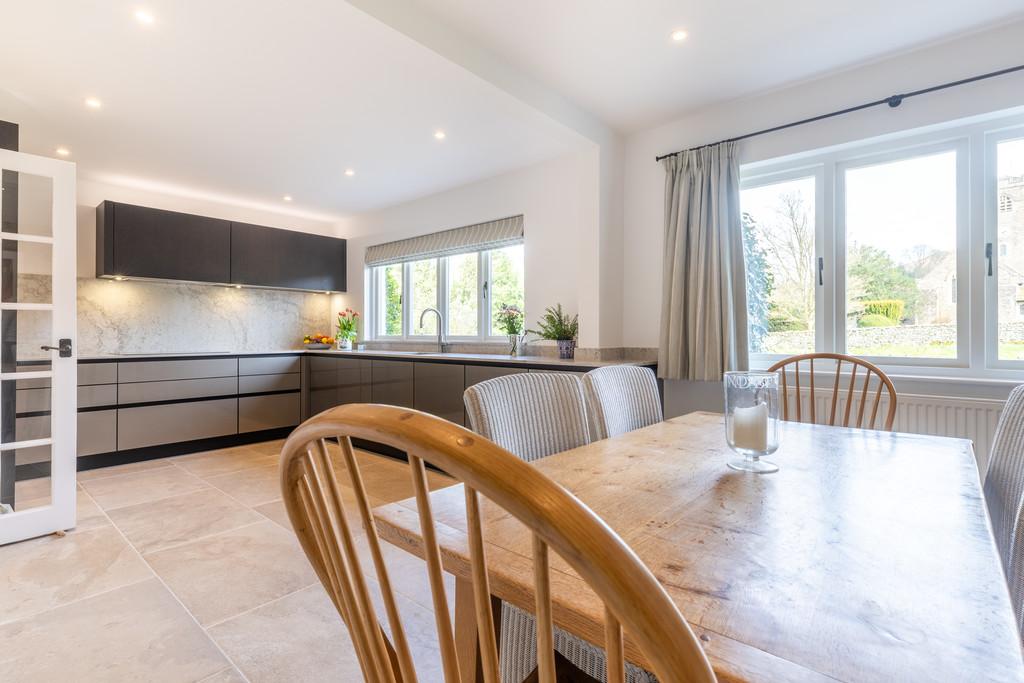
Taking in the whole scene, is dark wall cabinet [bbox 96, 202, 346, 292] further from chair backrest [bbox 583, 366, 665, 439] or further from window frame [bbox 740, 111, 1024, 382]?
window frame [bbox 740, 111, 1024, 382]

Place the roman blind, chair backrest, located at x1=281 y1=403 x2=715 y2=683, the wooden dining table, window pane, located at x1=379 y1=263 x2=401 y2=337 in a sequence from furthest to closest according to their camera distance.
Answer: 1. window pane, located at x1=379 y1=263 x2=401 y2=337
2. the roman blind
3. the wooden dining table
4. chair backrest, located at x1=281 y1=403 x2=715 y2=683

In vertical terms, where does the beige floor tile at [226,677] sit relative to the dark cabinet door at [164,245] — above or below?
below

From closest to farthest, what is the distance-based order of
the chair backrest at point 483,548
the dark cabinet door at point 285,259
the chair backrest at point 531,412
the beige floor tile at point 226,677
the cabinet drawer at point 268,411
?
the chair backrest at point 483,548
the chair backrest at point 531,412
the beige floor tile at point 226,677
the cabinet drawer at point 268,411
the dark cabinet door at point 285,259

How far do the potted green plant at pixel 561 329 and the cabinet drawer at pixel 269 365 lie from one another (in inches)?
103

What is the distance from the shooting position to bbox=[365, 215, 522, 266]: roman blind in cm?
400

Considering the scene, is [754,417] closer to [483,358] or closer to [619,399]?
[619,399]

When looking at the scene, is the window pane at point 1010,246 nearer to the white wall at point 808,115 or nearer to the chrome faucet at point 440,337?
the white wall at point 808,115

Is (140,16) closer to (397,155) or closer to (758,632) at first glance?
(397,155)

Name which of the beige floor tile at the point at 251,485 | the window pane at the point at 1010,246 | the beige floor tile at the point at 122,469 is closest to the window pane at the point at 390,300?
the beige floor tile at the point at 251,485

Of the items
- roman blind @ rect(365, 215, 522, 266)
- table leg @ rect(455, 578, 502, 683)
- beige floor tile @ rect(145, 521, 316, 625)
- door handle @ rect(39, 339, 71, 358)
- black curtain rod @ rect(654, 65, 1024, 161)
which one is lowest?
beige floor tile @ rect(145, 521, 316, 625)

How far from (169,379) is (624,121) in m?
4.10

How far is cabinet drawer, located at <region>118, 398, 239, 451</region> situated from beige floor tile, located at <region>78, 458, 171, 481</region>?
0.14 meters

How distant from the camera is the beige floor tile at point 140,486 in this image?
294cm

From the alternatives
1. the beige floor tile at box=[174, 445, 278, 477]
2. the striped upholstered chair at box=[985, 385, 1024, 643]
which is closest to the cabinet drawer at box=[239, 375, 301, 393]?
the beige floor tile at box=[174, 445, 278, 477]
